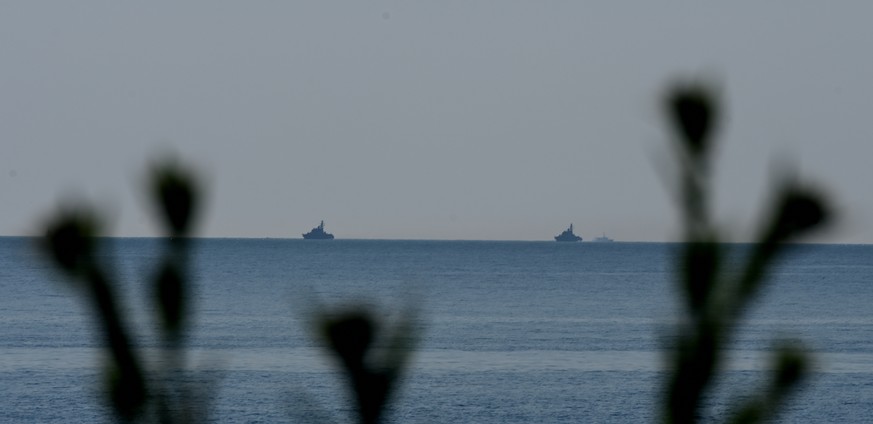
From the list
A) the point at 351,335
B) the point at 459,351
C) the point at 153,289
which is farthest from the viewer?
the point at 459,351

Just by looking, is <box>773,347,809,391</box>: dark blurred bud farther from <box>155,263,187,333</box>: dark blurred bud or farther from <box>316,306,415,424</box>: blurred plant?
<box>155,263,187,333</box>: dark blurred bud

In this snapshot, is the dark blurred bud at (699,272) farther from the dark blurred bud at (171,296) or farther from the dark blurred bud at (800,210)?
the dark blurred bud at (171,296)

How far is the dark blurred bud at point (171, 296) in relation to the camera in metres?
1.51

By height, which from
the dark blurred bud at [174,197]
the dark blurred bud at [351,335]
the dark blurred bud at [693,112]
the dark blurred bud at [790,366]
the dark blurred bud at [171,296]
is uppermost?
the dark blurred bud at [693,112]

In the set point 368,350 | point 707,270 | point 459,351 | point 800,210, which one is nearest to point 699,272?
point 707,270

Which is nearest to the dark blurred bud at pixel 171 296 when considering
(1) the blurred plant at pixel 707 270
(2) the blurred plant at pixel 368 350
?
(2) the blurred plant at pixel 368 350

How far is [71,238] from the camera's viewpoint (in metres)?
1.48

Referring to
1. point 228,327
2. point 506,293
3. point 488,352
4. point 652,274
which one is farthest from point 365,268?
point 488,352

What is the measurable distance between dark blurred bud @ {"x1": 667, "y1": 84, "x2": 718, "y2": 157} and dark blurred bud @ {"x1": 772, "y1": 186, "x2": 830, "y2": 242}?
0.31 ft

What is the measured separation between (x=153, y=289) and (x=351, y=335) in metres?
0.24

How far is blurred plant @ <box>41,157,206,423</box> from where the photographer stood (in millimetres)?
1468

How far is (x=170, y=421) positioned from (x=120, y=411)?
0.05 metres

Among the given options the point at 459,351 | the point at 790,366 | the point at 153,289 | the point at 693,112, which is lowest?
the point at 790,366

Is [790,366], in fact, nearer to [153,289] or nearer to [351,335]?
[351,335]
